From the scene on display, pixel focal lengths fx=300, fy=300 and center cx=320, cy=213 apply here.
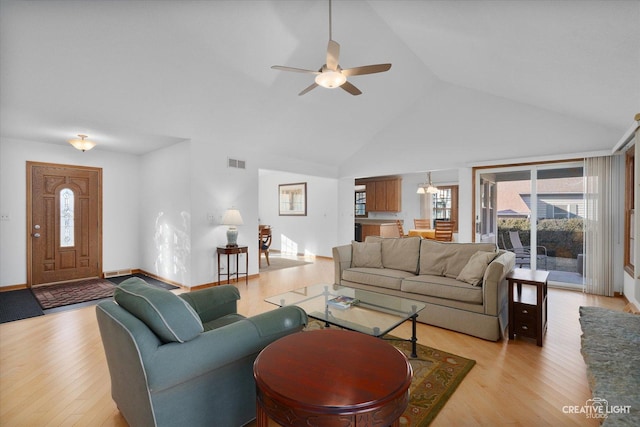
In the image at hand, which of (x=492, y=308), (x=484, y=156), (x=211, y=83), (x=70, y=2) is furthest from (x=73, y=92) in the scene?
(x=484, y=156)

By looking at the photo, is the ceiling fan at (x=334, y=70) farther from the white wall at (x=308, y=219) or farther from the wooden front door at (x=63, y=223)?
the wooden front door at (x=63, y=223)

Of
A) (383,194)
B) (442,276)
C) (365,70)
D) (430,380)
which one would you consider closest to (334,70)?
(365,70)

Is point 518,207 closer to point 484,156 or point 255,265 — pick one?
point 484,156

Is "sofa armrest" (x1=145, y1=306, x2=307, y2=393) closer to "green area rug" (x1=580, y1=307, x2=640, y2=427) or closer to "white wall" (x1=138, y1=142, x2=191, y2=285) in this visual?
"green area rug" (x1=580, y1=307, x2=640, y2=427)

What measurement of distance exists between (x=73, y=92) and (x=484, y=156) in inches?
246

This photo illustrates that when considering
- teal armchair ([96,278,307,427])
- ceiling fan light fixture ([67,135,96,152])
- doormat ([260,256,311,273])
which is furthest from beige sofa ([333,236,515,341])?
ceiling fan light fixture ([67,135,96,152])

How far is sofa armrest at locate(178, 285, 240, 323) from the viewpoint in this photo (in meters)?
2.36

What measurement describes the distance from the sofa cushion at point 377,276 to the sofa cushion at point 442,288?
0.12 m

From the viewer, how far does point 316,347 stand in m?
1.57

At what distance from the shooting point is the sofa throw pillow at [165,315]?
1496 millimetres

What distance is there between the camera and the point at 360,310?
2.79 meters

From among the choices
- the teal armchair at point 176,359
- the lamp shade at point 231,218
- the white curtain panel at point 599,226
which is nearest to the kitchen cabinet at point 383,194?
the white curtain panel at point 599,226

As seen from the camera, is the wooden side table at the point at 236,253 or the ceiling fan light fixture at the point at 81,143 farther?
the wooden side table at the point at 236,253

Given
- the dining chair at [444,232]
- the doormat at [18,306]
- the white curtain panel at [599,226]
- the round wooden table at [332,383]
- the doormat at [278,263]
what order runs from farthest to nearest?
the doormat at [278,263], the dining chair at [444,232], the white curtain panel at [599,226], the doormat at [18,306], the round wooden table at [332,383]
